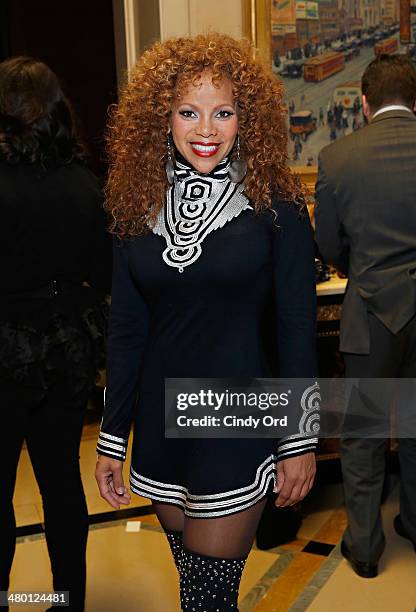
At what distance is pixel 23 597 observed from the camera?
279cm

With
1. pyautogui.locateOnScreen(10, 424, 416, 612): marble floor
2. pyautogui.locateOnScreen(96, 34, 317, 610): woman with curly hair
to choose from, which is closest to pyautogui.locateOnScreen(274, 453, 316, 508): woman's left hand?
pyautogui.locateOnScreen(96, 34, 317, 610): woman with curly hair

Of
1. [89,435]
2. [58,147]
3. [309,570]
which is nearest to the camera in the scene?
[58,147]

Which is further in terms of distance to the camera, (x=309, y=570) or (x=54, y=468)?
(x=309, y=570)

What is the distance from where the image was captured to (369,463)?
116 inches

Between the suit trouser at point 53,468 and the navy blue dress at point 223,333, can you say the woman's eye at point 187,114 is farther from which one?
the suit trouser at point 53,468

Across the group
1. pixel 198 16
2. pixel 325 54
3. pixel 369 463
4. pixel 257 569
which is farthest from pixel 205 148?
pixel 325 54

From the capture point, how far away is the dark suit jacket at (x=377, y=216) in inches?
108

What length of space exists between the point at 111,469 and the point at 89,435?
2.82 m

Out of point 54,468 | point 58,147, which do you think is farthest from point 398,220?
point 54,468

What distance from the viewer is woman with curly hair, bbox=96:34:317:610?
170 cm

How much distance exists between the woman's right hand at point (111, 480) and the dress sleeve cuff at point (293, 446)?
14.9 inches

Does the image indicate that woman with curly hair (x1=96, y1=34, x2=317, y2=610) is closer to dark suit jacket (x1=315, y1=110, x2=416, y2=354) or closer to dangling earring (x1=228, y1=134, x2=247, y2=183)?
dangling earring (x1=228, y1=134, x2=247, y2=183)

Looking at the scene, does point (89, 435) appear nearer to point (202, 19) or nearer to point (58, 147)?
point (202, 19)

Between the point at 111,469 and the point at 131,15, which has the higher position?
the point at 131,15
